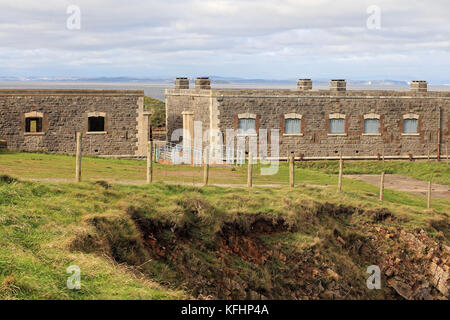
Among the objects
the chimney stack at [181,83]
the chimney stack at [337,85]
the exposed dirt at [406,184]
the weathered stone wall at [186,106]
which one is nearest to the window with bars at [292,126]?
the chimney stack at [337,85]

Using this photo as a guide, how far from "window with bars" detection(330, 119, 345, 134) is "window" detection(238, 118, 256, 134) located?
4.65m

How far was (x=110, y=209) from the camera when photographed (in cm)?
1591

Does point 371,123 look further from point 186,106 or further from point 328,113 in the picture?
point 186,106

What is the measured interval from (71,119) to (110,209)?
686 inches

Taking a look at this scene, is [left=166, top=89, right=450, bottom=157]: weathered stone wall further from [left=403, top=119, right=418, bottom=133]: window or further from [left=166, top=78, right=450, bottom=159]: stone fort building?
[left=403, top=119, right=418, bottom=133]: window

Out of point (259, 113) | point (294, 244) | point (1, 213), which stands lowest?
point (294, 244)

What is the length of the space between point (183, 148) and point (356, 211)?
45.9 ft

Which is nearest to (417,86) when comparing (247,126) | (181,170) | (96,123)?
(247,126)

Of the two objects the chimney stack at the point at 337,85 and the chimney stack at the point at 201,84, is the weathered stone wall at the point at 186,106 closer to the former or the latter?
the chimney stack at the point at 201,84

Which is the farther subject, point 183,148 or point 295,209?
point 183,148
